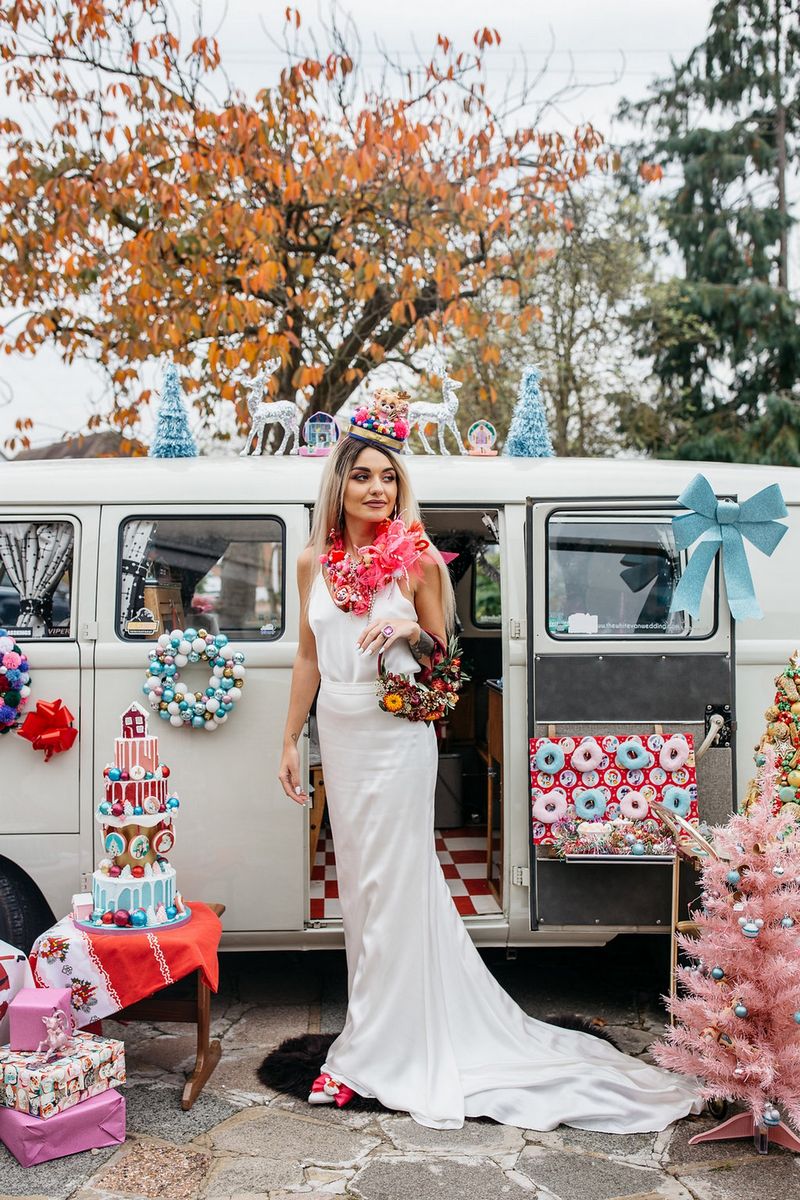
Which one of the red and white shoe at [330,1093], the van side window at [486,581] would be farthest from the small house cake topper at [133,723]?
the van side window at [486,581]

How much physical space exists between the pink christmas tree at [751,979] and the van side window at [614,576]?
40.3 inches

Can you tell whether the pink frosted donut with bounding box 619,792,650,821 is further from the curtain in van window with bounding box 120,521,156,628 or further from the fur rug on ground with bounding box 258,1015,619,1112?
the curtain in van window with bounding box 120,521,156,628

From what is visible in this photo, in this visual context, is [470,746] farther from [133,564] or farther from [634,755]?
[133,564]

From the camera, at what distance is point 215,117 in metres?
8.21

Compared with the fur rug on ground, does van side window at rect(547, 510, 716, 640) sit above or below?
above

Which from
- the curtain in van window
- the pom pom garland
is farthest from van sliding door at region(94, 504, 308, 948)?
the pom pom garland

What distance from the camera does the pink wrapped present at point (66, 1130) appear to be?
11.4 ft

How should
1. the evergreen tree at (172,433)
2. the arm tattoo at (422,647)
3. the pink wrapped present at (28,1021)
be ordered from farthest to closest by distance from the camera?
the evergreen tree at (172,433)
the arm tattoo at (422,647)
the pink wrapped present at (28,1021)

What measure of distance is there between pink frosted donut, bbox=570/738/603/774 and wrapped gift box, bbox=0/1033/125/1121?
81.5 inches

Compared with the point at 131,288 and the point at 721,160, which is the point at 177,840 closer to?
the point at 131,288

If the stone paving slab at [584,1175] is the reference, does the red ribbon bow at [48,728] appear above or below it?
above

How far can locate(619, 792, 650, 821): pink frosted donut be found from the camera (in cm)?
431

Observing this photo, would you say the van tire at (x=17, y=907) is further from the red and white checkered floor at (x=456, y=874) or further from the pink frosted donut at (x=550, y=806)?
the pink frosted donut at (x=550, y=806)

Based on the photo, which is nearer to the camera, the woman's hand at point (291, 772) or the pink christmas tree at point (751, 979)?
the pink christmas tree at point (751, 979)
